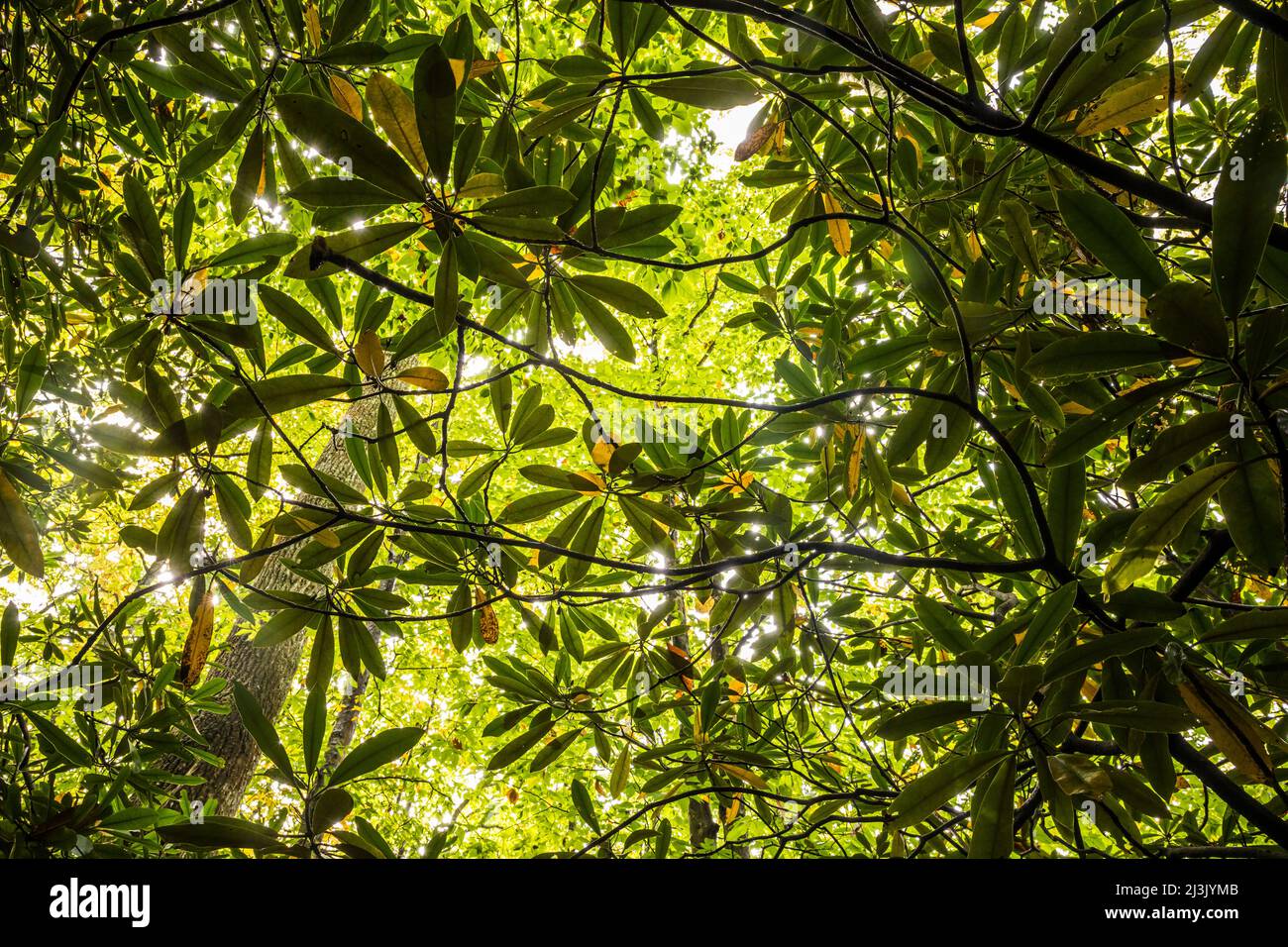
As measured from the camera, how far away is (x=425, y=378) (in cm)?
108

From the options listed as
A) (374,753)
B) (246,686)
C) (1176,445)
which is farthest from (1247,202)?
(246,686)

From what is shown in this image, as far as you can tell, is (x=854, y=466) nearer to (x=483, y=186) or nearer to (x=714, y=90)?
(x=714, y=90)

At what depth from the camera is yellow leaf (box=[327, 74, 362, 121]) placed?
111 cm

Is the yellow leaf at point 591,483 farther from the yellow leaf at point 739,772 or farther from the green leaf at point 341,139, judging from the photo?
the yellow leaf at point 739,772

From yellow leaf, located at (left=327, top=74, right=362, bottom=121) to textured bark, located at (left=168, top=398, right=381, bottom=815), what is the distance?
1792 millimetres

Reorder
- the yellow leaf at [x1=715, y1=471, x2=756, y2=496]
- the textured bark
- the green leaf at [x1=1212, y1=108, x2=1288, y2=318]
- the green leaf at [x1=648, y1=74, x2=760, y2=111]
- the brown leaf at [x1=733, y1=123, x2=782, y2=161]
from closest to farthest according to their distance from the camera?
1. the green leaf at [x1=1212, y1=108, x2=1288, y2=318]
2. the green leaf at [x1=648, y1=74, x2=760, y2=111]
3. the brown leaf at [x1=733, y1=123, x2=782, y2=161]
4. the yellow leaf at [x1=715, y1=471, x2=756, y2=496]
5. the textured bark

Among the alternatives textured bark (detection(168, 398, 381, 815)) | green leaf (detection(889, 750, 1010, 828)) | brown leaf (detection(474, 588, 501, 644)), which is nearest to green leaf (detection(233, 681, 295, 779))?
brown leaf (detection(474, 588, 501, 644))

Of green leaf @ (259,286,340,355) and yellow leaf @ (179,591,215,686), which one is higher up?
green leaf @ (259,286,340,355)

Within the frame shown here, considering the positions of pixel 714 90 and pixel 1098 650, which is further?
pixel 714 90

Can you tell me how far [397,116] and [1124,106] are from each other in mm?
1066

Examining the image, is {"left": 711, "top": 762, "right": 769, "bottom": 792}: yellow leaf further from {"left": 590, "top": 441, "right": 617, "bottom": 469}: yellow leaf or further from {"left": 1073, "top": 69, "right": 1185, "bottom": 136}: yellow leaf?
{"left": 1073, "top": 69, "right": 1185, "bottom": 136}: yellow leaf

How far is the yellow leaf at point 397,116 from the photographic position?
2.61ft
